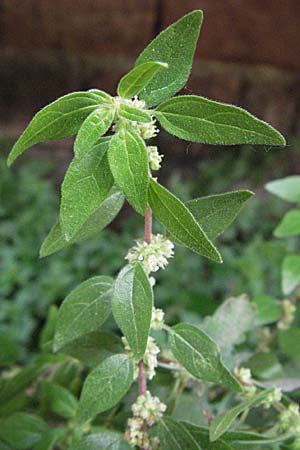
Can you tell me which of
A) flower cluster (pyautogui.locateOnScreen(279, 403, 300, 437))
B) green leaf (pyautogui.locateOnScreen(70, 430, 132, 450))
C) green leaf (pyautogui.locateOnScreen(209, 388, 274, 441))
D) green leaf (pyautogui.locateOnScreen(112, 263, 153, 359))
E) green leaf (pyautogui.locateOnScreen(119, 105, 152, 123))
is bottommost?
green leaf (pyautogui.locateOnScreen(70, 430, 132, 450))

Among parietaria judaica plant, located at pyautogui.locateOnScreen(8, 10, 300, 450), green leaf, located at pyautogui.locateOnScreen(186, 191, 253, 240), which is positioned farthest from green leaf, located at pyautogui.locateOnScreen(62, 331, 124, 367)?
green leaf, located at pyautogui.locateOnScreen(186, 191, 253, 240)

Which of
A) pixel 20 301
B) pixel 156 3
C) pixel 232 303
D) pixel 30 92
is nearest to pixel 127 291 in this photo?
pixel 232 303

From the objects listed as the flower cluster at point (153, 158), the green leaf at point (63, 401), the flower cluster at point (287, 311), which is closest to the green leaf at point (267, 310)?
the flower cluster at point (287, 311)

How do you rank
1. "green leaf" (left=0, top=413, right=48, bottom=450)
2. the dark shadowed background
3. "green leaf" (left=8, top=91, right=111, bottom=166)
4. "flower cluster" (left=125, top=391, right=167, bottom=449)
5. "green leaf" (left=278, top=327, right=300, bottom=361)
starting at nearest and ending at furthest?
"green leaf" (left=8, top=91, right=111, bottom=166) → "flower cluster" (left=125, top=391, right=167, bottom=449) → "green leaf" (left=0, top=413, right=48, bottom=450) → "green leaf" (left=278, top=327, right=300, bottom=361) → the dark shadowed background

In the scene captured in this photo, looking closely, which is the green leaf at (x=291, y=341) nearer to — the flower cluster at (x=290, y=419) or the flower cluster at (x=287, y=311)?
the flower cluster at (x=287, y=311)

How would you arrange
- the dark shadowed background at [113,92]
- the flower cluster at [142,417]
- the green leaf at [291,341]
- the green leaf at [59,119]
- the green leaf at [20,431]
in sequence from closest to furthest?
the green leaf at [59,119] → the flower cluster at [142,417] → the green leaf at [20,431] → the green leaf at [291,341] → the dark shadowed background at [113,92]

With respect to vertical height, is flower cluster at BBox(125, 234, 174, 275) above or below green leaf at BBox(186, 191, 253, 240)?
below

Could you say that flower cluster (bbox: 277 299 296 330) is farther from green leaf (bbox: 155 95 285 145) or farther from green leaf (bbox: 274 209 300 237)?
green leaf (bbox: 155 95 285 145)

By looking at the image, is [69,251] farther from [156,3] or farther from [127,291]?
[127,291]
